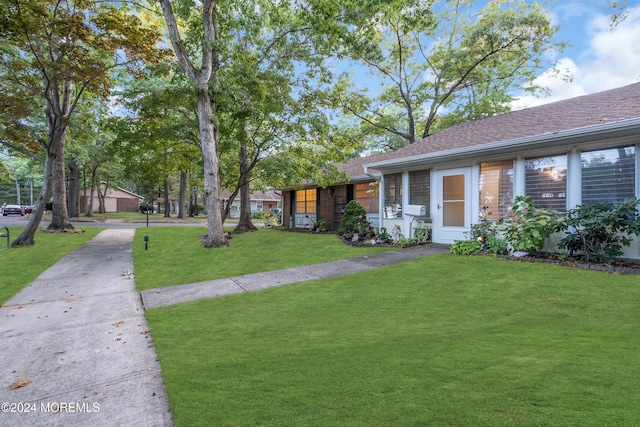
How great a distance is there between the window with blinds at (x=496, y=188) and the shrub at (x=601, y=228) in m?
1.56

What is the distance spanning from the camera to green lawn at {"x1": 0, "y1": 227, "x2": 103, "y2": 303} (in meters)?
6.28

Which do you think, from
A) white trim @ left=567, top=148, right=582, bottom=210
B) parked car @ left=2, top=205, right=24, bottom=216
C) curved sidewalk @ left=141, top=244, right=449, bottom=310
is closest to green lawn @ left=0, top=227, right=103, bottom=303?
curved sidewalk @ left=141, top=244, right=449, bottom=310

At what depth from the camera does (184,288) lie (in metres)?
5.98

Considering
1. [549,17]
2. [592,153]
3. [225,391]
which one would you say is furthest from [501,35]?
[225,391]

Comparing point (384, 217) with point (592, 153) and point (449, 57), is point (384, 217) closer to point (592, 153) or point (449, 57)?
point (592, 153)

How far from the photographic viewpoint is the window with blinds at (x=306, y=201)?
708 inches

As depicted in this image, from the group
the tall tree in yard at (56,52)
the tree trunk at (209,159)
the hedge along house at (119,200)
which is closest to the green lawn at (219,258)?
the tree trunk at (209,159)

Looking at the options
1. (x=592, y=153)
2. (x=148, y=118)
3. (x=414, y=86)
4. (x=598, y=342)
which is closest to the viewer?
(x=598, y=342)

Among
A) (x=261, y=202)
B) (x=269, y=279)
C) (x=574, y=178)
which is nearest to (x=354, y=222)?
(x=269, y=279)

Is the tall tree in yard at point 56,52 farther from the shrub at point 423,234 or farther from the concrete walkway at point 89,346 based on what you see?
the shrub at point 423,234

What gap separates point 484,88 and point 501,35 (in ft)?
14.3

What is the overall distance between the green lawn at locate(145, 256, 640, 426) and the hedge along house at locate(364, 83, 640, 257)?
243cm

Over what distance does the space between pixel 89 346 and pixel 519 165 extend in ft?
29.0

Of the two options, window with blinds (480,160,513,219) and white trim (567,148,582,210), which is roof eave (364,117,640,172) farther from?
window with blinds (480,160,513,219)
